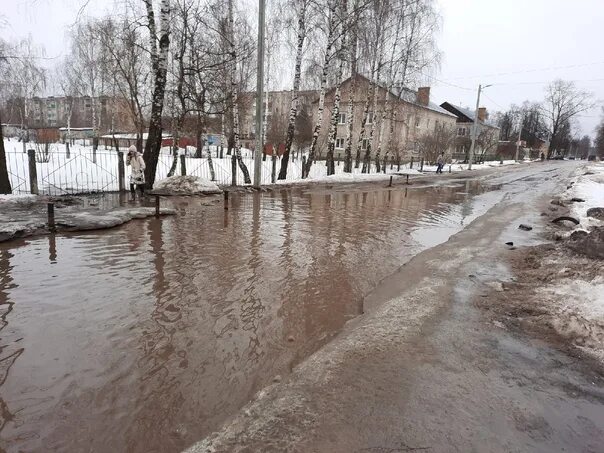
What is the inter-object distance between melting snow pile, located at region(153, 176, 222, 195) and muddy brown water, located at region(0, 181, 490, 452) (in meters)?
5.43

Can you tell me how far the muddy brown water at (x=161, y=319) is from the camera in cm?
304

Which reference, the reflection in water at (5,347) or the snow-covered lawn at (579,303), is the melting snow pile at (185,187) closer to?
the reflection in water at (5,347)

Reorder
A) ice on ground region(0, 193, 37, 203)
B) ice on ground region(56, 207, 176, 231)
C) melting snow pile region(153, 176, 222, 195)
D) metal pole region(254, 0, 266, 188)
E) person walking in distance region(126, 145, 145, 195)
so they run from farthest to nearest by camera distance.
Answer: metal pole region(254, 0, 266, 188) < melting snow pile region(153, 176, 222, 195) < person walking in distance region(126, 145, 145, 195) < ice on ground region(0, 193, 37, 203) < ice on ground region(56, 207, 176, 231)

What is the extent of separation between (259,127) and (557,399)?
51.0 ft

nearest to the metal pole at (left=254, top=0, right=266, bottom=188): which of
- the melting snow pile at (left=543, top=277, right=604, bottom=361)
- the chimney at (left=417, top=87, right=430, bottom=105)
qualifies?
the melting snow pile at (left=543, top=277, right=604, bottom=361)

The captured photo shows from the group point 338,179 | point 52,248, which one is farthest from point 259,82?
point 52,248

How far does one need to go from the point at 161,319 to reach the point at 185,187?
11.3 metres

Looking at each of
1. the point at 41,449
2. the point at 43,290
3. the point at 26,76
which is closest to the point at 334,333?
the point at 41,449

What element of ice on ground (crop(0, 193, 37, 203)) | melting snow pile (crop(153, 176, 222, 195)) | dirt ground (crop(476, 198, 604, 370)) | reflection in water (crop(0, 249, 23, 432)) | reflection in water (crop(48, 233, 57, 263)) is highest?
melting snow pile (crop(153, 176, 222, 195))

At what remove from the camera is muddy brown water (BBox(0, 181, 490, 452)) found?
3.04m

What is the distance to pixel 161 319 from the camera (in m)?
4.62

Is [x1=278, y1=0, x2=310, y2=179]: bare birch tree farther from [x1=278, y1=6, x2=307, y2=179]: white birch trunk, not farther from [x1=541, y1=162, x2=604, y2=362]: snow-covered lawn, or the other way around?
[x1=541, y1=162, x2=604, y2=362]: snow-covered lawn

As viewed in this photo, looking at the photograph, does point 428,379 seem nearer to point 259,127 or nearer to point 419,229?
point 419,229

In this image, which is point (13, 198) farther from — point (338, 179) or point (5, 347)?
point (338, 179)
